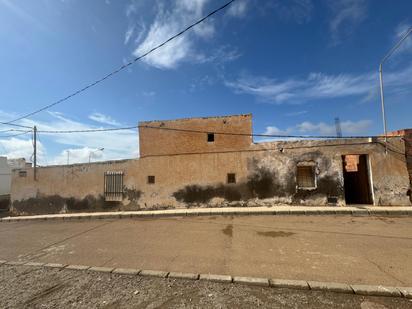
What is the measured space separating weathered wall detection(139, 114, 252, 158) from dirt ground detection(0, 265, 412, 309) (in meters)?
8.02

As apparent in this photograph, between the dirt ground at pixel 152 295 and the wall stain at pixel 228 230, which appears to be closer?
the dirt ground at pixel 152 295

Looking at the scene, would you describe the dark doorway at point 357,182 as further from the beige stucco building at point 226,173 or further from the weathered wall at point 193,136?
the weathered wall at point 193,136

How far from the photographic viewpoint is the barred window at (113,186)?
12234mm

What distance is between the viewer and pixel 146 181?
11961 millimetres

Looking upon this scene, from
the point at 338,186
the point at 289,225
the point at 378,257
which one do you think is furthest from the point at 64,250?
the point at 338,186

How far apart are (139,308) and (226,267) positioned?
70.0 inches

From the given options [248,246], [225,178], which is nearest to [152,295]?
[248,246]

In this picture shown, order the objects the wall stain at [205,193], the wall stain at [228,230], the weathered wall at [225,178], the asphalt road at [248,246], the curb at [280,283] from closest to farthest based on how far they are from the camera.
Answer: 1. the curb at [280,283]
2. the asphalt road at [248,246]
3. the wall stain at [228,230]
4. the weathered wall at [225,178]
5. the wall stain at [205,193]

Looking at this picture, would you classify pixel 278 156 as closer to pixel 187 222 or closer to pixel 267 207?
pixel 267 207

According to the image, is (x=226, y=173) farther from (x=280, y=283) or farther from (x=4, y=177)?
(x=4, y=177)

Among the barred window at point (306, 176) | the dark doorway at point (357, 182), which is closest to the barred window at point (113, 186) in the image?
the barred window at point (306, 176)

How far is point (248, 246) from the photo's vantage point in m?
5.60

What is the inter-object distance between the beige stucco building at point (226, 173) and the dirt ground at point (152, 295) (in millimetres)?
7372

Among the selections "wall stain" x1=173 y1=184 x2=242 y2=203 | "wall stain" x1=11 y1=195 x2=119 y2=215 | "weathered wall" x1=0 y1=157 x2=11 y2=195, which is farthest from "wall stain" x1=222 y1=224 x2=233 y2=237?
"weathered wall" x1=0 y1=157 x2=11 y2=195
